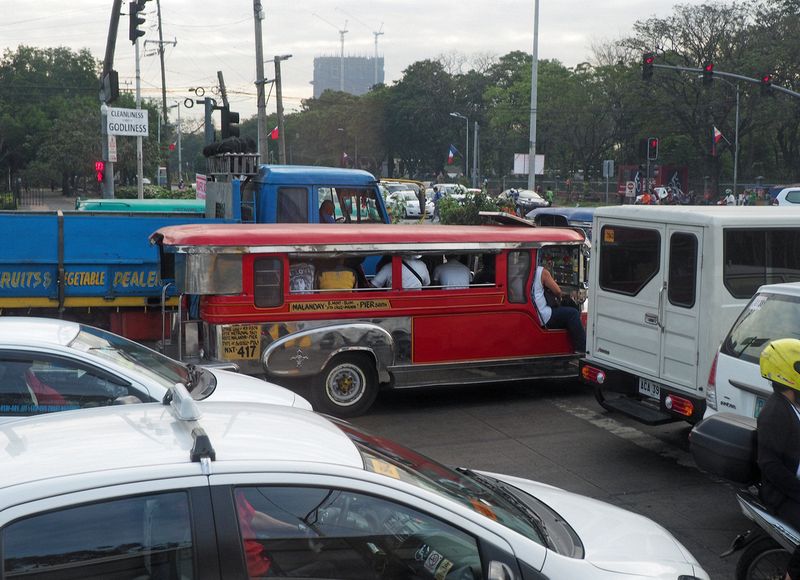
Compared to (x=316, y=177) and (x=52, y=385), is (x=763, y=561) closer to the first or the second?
(x=52, y=385)

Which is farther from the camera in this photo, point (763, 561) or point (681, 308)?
point (681, 308)

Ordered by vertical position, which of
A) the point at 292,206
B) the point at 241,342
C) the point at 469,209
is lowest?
the point at 241,342

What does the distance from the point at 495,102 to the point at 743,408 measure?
7886cm

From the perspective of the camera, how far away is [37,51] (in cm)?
7494

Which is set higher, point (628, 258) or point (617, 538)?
point (628, 258)

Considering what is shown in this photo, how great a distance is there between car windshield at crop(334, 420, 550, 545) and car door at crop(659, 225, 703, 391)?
4.33 metres

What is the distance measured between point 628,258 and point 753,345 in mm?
2284

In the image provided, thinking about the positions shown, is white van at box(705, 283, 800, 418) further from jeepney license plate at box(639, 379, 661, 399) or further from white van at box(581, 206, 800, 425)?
jeepney license plate at box(639, 379, 661, 399)

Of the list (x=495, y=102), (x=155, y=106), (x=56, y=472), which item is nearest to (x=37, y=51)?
(x=155, y=106)

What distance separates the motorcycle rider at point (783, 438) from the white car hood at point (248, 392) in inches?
121

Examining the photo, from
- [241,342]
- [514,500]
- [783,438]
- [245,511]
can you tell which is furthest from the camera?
[241,342]

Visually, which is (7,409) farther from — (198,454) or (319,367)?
(319,367)

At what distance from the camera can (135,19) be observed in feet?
70.7

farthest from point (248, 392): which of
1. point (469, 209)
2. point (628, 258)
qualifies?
point (469, 209)
